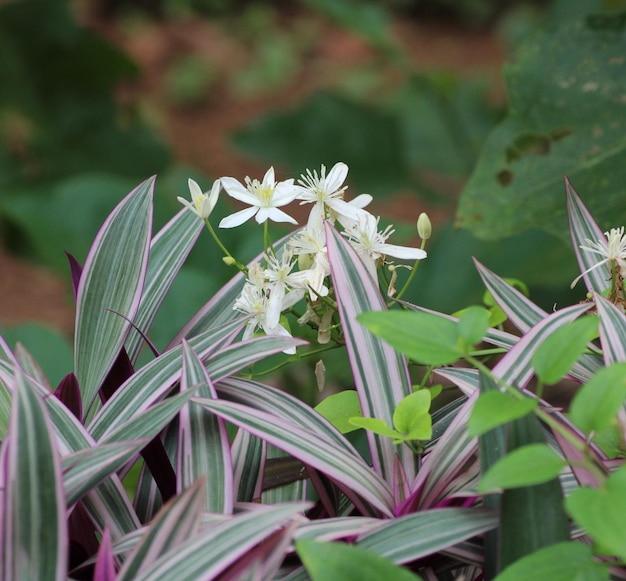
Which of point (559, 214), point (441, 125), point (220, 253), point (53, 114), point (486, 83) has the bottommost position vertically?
point (559, 214)

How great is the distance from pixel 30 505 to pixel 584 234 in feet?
1.45

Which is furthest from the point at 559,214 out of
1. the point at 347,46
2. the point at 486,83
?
the point at 347,46

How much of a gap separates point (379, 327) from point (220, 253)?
1.05 metres

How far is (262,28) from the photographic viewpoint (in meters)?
4.20

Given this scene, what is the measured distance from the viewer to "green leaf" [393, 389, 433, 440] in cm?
49

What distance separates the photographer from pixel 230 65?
407 centimetres

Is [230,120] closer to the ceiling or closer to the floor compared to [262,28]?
closer to the floor

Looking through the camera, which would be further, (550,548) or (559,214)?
(559,214)

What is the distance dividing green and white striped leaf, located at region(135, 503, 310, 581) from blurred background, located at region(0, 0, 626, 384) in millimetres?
650

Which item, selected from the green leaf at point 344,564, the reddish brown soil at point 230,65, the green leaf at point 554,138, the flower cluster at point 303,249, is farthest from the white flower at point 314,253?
the reddish brown soil at point 230,65

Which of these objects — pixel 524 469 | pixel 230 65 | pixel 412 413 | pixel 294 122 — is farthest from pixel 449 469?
pixel 230 65

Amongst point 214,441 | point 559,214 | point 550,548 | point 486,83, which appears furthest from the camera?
point 486,83

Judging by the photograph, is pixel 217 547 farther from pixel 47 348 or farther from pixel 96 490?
pixel 47 348

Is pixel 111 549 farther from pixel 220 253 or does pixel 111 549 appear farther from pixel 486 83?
A: pixel 486 83
